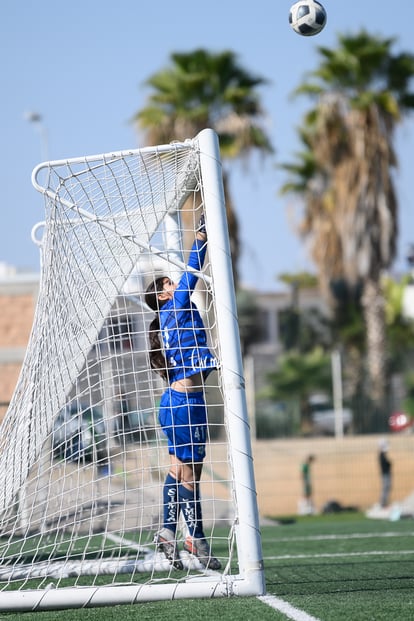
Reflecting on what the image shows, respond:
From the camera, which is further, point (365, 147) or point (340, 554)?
point (365, 147)

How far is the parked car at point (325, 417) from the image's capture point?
94.0 ft

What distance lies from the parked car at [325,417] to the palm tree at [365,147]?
1.80 m

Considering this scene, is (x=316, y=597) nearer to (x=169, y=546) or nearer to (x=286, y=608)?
(x=286, y=608)

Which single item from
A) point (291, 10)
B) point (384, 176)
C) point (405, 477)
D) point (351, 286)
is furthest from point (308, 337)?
point (291, 10)

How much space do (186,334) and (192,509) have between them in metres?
1.07

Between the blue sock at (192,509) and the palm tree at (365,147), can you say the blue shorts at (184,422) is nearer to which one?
the blue sock at (192,509)

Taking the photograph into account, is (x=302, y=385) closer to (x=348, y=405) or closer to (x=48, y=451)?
A: (x=348, y=405)

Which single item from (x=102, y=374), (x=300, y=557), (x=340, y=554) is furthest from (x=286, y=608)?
(x=340, y=554)

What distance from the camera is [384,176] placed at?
3191 centimetres

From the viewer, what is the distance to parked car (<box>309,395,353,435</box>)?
2866 cm

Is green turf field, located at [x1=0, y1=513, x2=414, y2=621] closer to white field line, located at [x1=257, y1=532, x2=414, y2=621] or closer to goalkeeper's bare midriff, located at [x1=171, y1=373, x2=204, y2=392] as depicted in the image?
white field line, located at [x1=257, y1=532, x2=414, y2=621]

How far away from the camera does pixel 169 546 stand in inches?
259

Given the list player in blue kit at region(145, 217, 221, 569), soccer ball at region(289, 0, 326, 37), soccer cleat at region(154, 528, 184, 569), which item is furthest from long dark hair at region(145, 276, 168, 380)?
soccer ball at region(289, 0, 326, 37)

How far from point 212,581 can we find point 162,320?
5.98 feet
